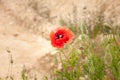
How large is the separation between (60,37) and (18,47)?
2.80m

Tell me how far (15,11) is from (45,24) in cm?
91

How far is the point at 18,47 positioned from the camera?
19.1 ft

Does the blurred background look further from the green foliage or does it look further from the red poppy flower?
the red poppy flower

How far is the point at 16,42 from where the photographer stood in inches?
238

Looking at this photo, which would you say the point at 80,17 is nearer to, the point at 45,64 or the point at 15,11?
the point at 45,64

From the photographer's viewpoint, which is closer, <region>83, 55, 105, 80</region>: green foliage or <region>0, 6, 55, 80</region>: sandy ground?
<region>83, 55, 105, 80</region>: green foliage

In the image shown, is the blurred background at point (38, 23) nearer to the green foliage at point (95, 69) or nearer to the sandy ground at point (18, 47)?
the sandy ground at point (18, 47)

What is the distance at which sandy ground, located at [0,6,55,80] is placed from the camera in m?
5.17

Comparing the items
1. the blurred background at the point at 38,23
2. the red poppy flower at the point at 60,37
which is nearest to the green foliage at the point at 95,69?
the red poppy flower at the point at 60,37

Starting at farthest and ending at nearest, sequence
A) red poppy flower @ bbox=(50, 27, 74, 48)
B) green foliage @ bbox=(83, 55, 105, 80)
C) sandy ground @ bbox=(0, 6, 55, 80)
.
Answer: sandy ground @ bbox=(0, 6, 55, 80) → green foliage @ bbox=(83, 55, 105, 80) → red poppy flower @ bbox=(50, 27, 74, 48)

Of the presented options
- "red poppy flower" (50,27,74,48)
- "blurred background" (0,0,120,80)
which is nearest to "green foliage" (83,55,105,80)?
"red poppy flower" (50,27,74,48)

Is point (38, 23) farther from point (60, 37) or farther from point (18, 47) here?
point (60, 37)

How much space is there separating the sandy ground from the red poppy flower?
68.7 inches

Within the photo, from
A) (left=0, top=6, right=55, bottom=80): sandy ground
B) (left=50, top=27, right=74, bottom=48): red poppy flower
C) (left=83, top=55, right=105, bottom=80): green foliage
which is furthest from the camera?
(left=0, top=6, right=55, bottom=80): sandy ground
